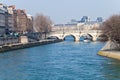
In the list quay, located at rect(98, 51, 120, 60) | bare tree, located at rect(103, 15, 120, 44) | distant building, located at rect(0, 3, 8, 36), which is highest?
distant building, located at rect(0, 3, 8, 36)

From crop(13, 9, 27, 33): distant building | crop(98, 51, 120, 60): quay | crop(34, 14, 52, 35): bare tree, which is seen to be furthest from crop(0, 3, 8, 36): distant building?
crop(98, 51, 120, 60): quay

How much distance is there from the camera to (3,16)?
81.4m

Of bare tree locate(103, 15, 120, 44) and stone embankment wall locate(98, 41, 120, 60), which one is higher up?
bare tree locate(103, 15, 120, 44)

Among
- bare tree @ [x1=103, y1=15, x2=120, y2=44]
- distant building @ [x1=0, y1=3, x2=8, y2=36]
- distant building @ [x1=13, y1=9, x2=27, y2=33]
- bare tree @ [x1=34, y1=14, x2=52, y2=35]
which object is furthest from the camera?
bare tree @ [x1=34, y1=14, x2=52, y2=35]

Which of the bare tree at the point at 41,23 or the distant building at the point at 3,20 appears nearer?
the distant building at the point at 3,20

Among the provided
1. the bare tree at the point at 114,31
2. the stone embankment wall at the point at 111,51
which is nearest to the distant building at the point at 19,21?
the stone embankment wall at the point at 111,51

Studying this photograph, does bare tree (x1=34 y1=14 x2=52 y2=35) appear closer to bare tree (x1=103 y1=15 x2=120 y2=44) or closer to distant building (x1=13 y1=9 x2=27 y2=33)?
distant building (x1=13 y1=9 x2=27 y2=33)

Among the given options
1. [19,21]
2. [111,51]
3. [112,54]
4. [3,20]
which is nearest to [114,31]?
[111,51]

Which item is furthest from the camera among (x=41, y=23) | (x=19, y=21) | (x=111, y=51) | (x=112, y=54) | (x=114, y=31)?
(x=41, y=23)

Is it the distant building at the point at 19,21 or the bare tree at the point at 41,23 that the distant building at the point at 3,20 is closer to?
the distant building at the point at 19,21

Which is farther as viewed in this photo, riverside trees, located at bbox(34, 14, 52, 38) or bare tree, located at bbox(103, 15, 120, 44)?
riverside trees, located at bbox(34, 14, 52, 38)

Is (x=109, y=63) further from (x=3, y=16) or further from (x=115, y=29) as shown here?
(x=3, y=16)

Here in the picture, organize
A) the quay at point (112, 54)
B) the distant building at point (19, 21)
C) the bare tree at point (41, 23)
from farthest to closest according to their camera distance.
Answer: the bare tree at point (41, 23) → the distant building at point (19, 21) → the quay at point (112, 54)

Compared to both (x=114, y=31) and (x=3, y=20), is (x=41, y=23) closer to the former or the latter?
(x=3, y=20)
